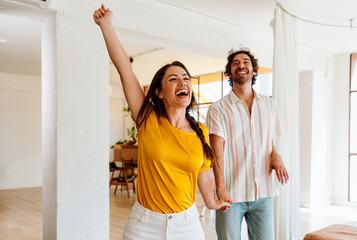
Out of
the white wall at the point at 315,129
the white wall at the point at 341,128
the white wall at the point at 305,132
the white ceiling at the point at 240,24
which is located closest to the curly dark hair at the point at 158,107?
the white ceiling at the point at 240,24

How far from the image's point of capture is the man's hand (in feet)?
6.70

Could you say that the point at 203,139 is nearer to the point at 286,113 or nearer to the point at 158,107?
the point at 158,107

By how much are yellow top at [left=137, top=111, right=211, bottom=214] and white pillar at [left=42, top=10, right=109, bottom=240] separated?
188cm

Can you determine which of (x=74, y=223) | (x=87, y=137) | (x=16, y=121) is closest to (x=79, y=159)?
(x=87, y=137)

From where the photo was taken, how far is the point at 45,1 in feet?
9.26

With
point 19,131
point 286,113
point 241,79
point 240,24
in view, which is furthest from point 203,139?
point 19,131

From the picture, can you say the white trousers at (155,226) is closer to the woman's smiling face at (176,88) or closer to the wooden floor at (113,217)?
the woman's smiling face at (176,88)

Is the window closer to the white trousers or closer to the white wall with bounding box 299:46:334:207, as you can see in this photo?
the white wall with bounding box 299:46:334:207

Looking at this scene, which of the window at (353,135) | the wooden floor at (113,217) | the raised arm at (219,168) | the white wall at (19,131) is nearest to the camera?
the raised arm at (219,168)

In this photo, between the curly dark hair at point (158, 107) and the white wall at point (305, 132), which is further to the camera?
the white wall at point (305, 132)

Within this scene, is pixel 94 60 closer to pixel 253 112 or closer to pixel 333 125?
pixel 253 112

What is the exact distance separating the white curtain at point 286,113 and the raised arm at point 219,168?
2.21 metres

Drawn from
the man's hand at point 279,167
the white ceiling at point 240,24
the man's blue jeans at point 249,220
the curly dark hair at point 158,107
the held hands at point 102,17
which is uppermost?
the white ceiling at point 240,24

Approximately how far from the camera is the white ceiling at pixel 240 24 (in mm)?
4078
